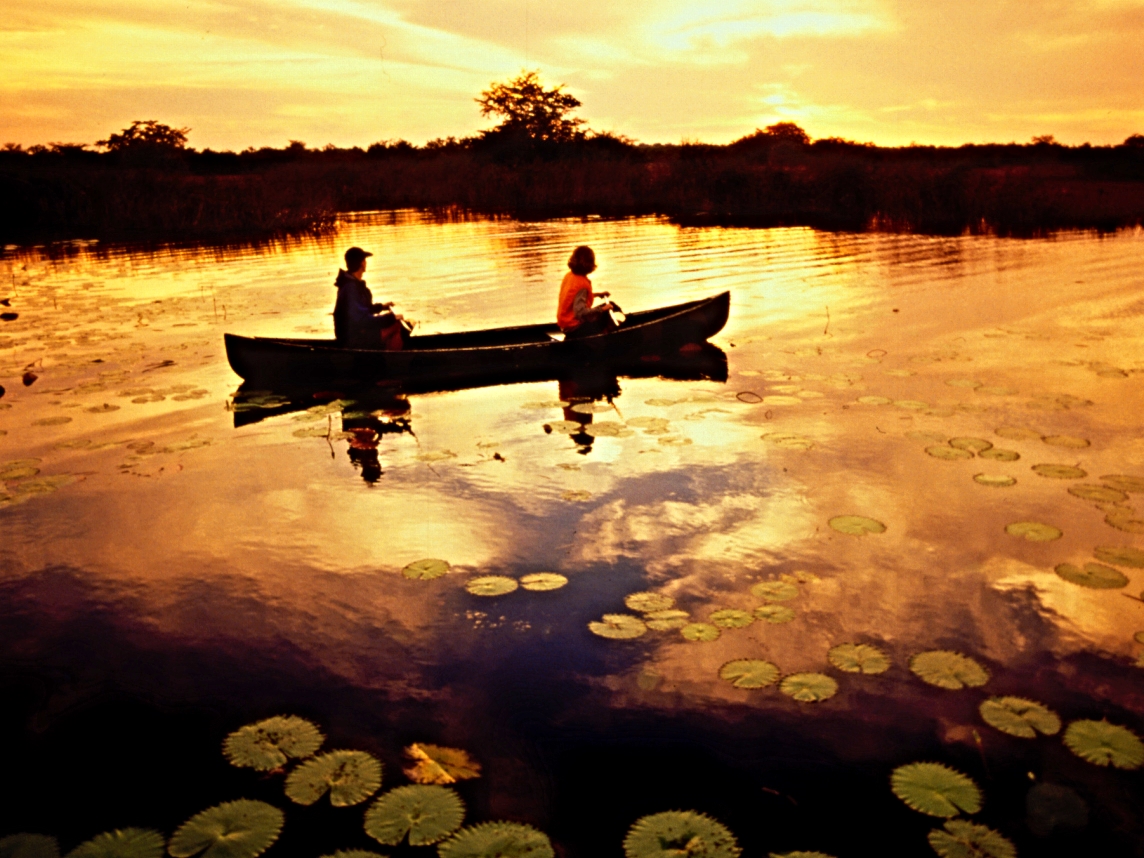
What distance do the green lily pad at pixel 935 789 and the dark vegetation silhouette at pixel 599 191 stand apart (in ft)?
80.6

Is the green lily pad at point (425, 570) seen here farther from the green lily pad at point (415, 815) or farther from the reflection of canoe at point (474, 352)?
the reflection of canoe at point (474, 352)

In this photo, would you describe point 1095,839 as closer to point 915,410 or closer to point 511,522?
point 511,522

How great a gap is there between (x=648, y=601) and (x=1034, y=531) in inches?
103

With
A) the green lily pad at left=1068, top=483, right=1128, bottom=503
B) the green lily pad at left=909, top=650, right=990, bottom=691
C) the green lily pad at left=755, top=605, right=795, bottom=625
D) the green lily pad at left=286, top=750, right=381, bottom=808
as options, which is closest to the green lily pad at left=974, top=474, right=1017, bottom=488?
the green lily pad at left=1068, top=483, right=1128, bottom=503

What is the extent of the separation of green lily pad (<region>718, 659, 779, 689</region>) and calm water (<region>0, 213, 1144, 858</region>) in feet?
0.22

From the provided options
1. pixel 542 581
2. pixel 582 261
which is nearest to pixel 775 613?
pixel 542 581

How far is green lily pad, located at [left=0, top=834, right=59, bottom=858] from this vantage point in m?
3.14

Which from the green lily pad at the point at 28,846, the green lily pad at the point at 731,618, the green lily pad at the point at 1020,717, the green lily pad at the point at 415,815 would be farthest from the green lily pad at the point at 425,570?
the green lily pad at the point at 1020,717

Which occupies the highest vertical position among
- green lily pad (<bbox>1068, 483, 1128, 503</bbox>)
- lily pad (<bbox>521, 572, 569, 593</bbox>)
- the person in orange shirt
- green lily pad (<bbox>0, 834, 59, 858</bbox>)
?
the person in orange shirt

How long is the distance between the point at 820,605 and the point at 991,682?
933mm

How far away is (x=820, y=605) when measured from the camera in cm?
462

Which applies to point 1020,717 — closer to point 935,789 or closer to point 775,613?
point 935,789

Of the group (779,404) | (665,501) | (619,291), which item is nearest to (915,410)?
(779,404)

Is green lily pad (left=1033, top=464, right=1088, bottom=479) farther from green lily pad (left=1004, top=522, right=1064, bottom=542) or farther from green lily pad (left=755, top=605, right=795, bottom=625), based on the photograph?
green lily pad (left=755, top=605, right=795, bottom=625)
